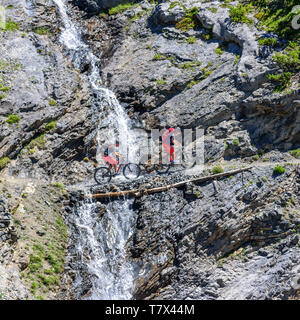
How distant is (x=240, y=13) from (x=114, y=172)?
14.7 metres

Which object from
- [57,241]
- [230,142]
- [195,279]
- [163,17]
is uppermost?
[163,17]

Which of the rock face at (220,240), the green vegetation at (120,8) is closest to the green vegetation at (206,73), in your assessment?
the rock face at (220,240)

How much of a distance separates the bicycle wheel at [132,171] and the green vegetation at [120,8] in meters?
15.8

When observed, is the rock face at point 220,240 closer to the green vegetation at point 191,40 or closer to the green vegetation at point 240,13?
the green vegetation at point 240,13

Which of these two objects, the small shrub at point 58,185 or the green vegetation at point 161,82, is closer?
the small shrub at point 58,185

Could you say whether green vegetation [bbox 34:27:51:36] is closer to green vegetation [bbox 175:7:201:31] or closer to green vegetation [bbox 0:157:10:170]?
green vegetation [bbox 175:7:201:31]

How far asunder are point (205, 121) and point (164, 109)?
3.14m

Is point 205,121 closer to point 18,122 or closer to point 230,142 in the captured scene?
point 230,142

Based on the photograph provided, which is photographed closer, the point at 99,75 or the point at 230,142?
the point at 230,142

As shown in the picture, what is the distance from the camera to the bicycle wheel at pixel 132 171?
79.4ft

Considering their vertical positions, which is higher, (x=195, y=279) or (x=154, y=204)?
(x=154, y=204)

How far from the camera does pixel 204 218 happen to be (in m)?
20.4

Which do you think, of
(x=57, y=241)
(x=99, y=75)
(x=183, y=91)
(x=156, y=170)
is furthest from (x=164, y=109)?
(x=57, y=241)

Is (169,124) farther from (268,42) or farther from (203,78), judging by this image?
(268,42)
